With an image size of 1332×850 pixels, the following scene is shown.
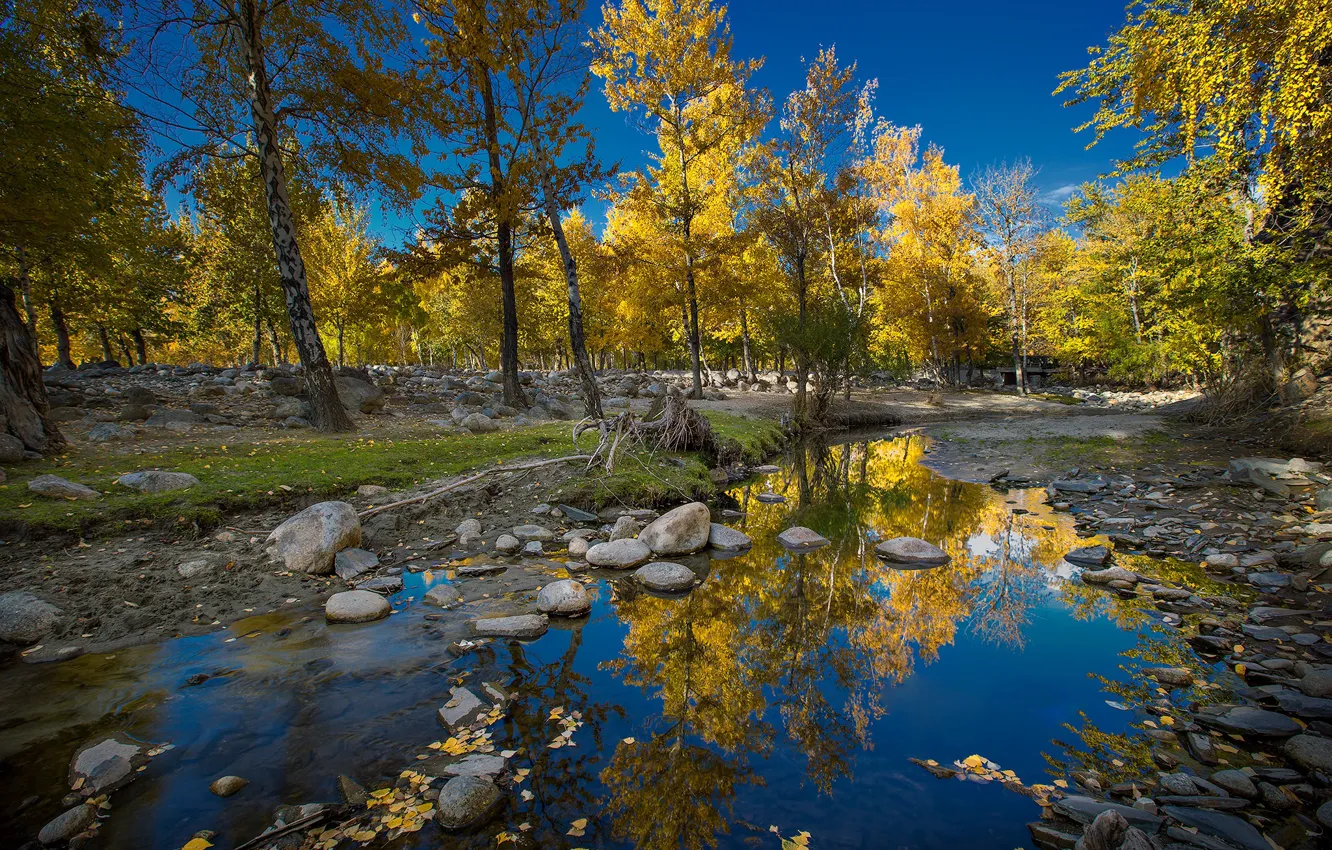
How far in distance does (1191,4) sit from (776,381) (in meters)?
20.2

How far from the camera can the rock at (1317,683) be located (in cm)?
315

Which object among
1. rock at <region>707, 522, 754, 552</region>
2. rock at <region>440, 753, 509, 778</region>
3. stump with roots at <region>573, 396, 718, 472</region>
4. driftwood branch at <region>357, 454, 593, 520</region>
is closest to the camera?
rock at <region>440, 753, 509, 778</region>

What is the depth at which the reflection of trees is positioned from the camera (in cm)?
293

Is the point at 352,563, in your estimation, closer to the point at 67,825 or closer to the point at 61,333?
the point at 67,825

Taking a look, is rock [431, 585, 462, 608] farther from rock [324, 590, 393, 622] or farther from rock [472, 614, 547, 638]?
rock [472, 614, 547, 638]

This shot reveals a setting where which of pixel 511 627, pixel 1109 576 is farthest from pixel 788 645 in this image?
pixel 1109 576

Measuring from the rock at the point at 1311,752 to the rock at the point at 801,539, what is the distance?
4.38 meters

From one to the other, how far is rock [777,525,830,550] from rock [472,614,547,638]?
11.9 ft

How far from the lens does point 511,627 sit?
448 cm

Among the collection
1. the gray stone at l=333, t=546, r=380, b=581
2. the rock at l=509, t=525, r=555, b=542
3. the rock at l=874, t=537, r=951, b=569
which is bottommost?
the rock at l=874, t=537, r=951, b=569

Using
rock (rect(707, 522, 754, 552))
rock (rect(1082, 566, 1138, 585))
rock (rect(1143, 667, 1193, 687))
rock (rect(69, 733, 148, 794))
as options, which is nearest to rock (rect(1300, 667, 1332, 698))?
rock (rect(1143, 667, 1193, 687))

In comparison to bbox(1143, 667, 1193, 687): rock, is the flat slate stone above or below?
above

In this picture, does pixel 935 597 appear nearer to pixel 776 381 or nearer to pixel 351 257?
pixel 776 381

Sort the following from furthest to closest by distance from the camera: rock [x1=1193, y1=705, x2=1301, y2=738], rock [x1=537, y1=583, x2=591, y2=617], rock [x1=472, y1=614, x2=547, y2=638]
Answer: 1. rock [x1=537, y1=583, x2=591, y2=617]
2. rock [x1=472, y1=614, x2=547, y2=638]
3. rock [x1=1193, y1=705, x2=1301, y2=738]
